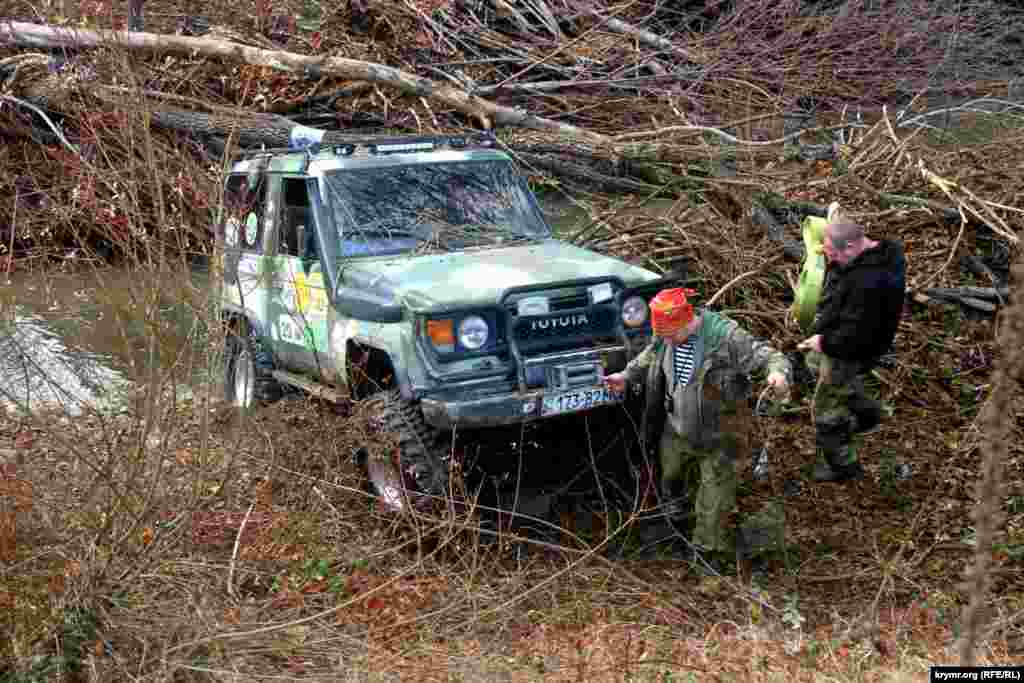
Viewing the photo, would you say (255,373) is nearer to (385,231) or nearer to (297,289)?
(297,289)

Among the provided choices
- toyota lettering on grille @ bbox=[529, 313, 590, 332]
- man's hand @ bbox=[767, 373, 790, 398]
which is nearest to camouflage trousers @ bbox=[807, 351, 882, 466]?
man's hand @ bbox=[767, 373, 790, 398]

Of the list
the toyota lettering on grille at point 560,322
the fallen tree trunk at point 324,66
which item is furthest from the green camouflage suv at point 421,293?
the fallen tree trunk at point 324,66

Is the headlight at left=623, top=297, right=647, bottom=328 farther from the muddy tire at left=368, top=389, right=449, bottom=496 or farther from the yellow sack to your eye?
the muddy tire at left=368, top=389, right=449, bottom=496

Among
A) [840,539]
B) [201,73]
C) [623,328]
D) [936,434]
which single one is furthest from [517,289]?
[201,73]

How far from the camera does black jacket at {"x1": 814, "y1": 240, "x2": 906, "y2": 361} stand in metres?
6.34

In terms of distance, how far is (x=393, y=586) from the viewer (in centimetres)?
556

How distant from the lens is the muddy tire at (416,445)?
6.30 m

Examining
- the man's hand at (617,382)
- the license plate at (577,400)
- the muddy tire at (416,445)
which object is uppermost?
the man's hand at (617,382)

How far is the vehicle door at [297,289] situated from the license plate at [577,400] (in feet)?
4.94

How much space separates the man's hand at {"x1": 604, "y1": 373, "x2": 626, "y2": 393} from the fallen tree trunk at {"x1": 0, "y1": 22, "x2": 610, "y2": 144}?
4921 millimetres

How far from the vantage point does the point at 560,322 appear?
6.46 metres

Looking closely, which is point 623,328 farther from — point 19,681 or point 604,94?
point 604,94

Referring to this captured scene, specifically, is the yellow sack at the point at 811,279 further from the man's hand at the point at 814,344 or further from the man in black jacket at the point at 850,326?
the man's hand at the point at 814,344

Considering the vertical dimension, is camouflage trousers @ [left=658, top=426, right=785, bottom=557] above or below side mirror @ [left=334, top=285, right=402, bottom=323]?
below
